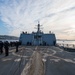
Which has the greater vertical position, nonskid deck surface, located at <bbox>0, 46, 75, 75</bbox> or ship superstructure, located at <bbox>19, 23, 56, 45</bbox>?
ship superstructure, located at <bbox>19, 23, 56, 45</bbox>

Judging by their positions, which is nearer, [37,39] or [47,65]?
[47,65]

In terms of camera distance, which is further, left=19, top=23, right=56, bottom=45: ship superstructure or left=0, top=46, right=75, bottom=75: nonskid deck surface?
left=19, top=23, right=56, bottom=45: ship superstructure

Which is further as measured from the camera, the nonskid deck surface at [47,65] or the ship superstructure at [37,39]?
the ship superstructure at [37,39]

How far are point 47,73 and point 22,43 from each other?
45.1 meters

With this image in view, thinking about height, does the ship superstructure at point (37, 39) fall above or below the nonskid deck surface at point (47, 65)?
above

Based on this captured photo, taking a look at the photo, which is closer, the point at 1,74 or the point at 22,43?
the point at 1,74

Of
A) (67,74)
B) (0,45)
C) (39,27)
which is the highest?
(39,27)

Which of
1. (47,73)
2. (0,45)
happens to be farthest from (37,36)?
(47,73)

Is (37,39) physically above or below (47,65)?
above

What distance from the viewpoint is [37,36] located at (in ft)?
181

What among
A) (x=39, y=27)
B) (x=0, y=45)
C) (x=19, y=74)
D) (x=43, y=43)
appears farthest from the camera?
(x=39, y=27)

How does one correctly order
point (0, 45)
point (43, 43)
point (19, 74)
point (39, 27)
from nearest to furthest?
point (19, 74) < point (0, 45) < point (43, 43) < point (39, 27)

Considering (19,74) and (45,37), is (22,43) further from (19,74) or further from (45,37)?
(19,74)

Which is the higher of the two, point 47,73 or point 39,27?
point 39,27
